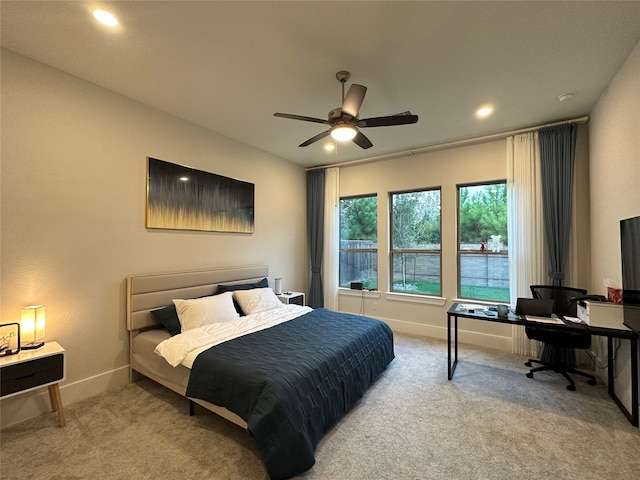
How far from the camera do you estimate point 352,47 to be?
2211 millimetres

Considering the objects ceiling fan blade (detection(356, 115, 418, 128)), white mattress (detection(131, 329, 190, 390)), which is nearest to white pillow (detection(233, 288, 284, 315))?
white mattress (detection(131, 329, 190, 390))

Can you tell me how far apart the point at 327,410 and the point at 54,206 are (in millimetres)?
3006

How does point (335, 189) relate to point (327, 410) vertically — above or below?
above

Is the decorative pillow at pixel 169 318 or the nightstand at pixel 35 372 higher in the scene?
the decorative pillow at pixel 169 318

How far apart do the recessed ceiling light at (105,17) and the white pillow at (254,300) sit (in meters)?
2.84

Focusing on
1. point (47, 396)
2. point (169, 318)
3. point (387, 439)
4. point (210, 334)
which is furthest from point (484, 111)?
point (47, 396)

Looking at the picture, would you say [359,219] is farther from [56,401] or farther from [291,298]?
[56,401]

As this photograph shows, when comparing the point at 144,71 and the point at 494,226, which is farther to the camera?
the point at 494,226

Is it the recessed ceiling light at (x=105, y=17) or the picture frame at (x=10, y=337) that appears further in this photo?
the picture frame at (x=10, y=337)

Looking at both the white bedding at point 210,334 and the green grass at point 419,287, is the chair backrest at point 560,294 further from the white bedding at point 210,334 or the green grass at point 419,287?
the white bedding at point 210,334

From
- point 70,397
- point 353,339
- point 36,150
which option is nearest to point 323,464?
point 353,339

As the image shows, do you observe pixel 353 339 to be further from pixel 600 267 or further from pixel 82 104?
pixel 82 104

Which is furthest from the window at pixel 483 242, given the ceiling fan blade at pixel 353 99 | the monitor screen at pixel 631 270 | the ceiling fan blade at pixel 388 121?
the ceiling fan blade at pixel 353 99

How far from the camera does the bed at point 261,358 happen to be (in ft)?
5.93
